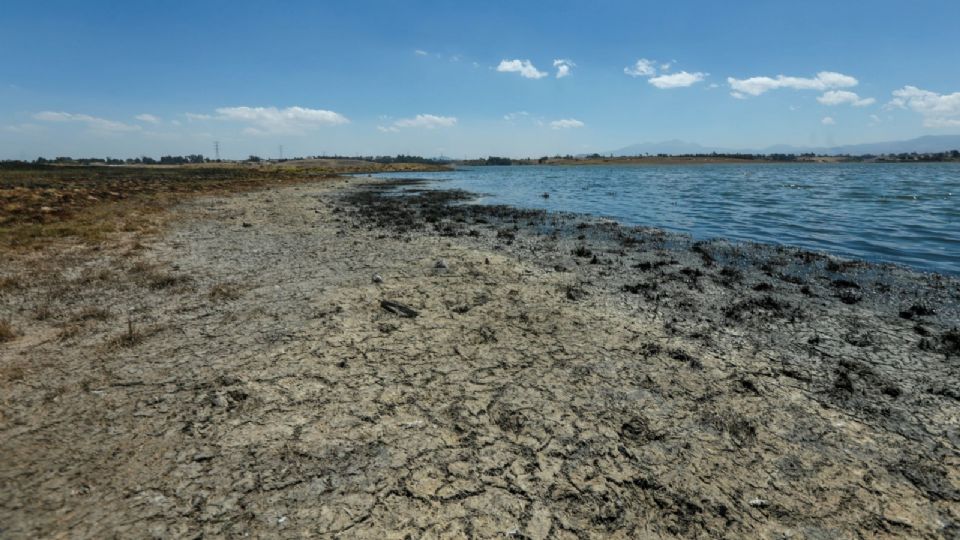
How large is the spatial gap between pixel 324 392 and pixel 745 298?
1219 cm

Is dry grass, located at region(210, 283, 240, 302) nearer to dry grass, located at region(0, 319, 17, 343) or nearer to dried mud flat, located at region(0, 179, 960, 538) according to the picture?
dried mud flat, located at region(0, 179, 960, 538)

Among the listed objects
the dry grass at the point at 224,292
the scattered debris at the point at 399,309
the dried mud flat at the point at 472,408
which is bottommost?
the dried mud flat at the point at 472,408

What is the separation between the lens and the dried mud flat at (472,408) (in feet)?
16.0

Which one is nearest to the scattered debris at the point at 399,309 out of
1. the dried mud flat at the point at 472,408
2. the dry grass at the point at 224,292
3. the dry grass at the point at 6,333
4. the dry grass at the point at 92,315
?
the dried mud flat at the point at 472,408

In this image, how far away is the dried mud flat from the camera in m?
4.88

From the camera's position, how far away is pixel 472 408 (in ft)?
22.8

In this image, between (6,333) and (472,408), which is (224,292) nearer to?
(6,333)

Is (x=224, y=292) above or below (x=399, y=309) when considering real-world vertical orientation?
above

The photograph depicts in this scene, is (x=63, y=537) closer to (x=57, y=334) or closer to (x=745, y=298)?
(x=57, y=334)

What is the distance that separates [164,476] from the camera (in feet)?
17.2

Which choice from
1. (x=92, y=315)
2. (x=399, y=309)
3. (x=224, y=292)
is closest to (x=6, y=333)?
(x=92, y=315)

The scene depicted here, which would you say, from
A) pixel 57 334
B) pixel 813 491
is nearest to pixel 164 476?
pixel 57 334

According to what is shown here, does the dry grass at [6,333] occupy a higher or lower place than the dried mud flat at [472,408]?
higher

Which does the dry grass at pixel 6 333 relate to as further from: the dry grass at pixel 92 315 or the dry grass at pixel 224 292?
the dry grass at pixel 224 292
